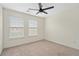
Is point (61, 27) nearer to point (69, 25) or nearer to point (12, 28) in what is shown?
point (69, 25)

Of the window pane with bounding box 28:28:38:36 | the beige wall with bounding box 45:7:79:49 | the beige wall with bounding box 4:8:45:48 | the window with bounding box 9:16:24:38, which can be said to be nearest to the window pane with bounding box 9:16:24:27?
the window with bounding box 9:16:24:38

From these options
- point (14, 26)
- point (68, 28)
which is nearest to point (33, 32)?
point (14, 26)

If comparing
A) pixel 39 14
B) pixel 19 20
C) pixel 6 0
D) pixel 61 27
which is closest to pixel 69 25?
pixel 61 27

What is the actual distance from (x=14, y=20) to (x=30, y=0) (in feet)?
Result: 3.21

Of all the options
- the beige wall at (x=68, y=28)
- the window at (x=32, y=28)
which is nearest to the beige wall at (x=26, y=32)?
the window at (x=32, y=28)

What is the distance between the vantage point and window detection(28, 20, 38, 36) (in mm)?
1898

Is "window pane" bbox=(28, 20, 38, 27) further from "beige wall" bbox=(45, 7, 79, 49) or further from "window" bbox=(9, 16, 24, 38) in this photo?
"beige wall" bbox=(45, 7, 79, 49)

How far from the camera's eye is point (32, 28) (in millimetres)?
1912

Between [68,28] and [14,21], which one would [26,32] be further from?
[68,28]

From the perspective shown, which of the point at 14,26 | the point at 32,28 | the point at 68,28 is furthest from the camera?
the point at 68,28

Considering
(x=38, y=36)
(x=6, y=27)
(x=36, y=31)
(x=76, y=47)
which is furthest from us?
(x=76, y=47)

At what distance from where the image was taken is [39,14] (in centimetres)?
202

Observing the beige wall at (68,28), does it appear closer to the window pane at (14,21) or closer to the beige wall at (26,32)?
the beige wall at (26,32)

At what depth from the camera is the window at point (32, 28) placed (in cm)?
190
